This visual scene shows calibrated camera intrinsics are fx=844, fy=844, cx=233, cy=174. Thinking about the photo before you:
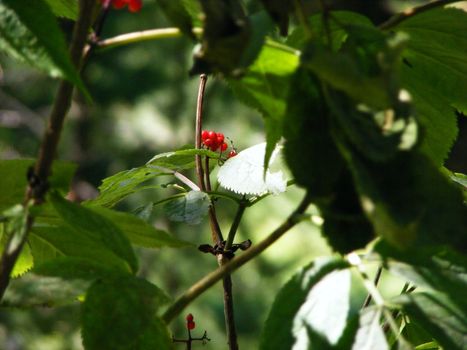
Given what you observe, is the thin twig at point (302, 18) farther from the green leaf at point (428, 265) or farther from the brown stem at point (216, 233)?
the brown stem at point (216, 233)

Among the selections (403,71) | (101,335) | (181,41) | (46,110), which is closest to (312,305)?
(101,335)

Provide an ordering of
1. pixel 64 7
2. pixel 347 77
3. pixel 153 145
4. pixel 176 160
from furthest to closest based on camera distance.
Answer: pixel 153 145 → pixel 176 160 → pixel 64 7 → pixel 347 77

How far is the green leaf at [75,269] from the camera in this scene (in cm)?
59

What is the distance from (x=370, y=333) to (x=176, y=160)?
0.42m

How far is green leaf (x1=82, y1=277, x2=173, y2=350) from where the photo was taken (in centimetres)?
56

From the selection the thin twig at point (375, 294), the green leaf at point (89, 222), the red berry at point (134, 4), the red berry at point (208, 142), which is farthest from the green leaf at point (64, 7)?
the red berry at point (208, 142)

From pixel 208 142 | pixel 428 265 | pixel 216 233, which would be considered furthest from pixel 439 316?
pixel 208 142

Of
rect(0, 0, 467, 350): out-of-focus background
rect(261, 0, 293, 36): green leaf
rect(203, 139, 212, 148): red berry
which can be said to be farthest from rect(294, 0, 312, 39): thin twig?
rect(0, 0, 467, 350): out-of-focus background

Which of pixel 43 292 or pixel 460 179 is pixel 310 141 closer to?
pixel 43 292

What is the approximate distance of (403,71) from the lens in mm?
734

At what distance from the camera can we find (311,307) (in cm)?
56

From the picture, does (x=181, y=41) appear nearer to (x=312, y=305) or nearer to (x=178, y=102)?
(x=178, y=102)

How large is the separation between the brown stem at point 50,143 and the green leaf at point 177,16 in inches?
2.2

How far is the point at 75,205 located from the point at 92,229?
2 cm
